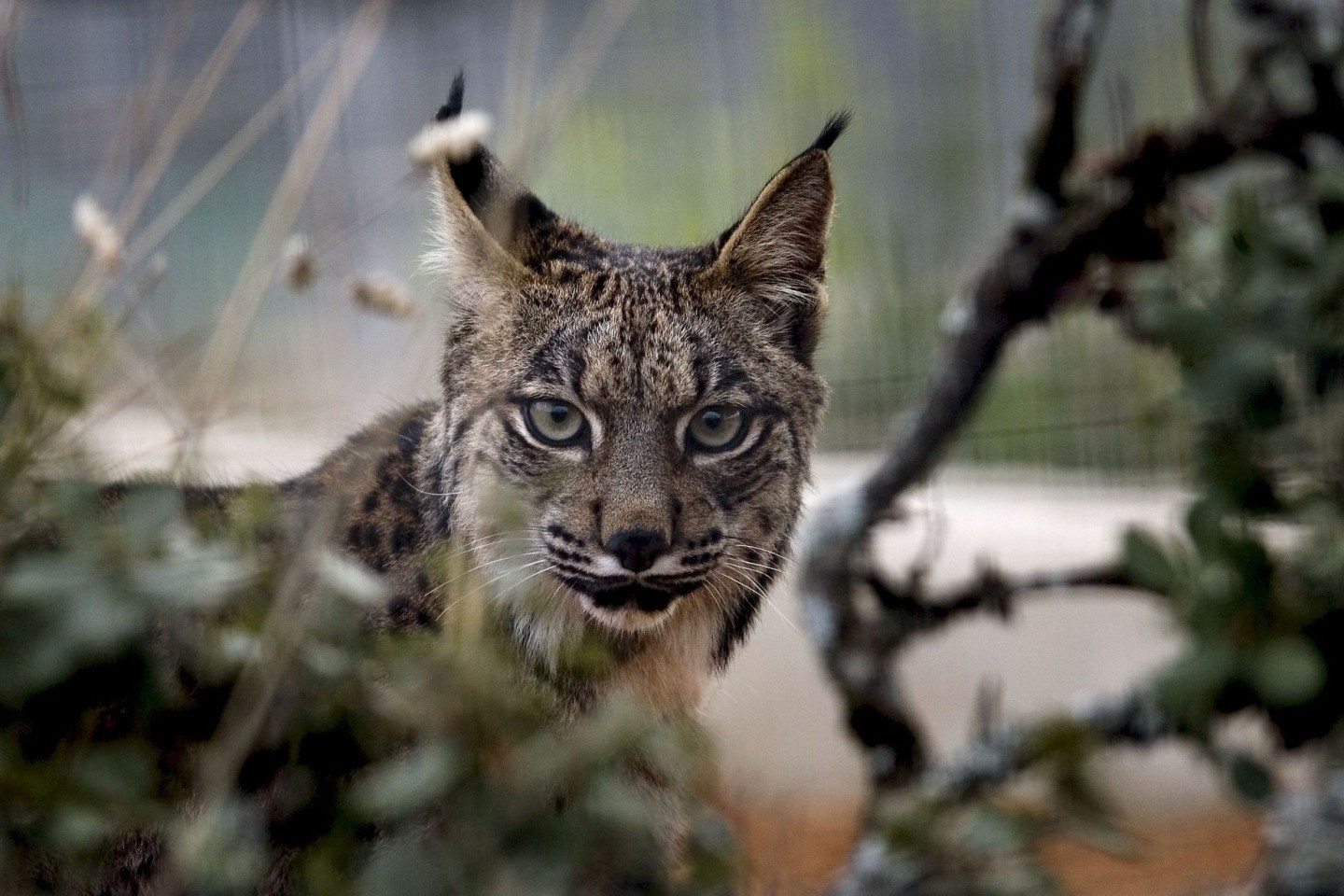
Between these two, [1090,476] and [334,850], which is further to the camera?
[1090,476]

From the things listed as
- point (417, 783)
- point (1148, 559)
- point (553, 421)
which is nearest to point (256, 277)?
point (553, 421)

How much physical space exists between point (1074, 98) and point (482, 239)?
156 centimetres

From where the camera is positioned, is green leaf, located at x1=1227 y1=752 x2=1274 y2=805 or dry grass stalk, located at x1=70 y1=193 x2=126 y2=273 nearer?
dry grass stalk, located at x1=70 y1=193 x2=126 y2=273

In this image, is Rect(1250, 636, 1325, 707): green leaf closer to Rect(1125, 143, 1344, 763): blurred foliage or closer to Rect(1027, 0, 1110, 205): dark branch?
Rect(1125, 143, 1344, 763): blurred foliage

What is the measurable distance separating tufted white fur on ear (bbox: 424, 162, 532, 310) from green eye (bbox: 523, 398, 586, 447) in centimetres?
22

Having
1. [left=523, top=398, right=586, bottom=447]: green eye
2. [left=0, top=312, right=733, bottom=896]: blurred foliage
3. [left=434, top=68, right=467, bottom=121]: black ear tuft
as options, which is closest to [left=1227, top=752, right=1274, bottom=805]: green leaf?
[left=523, top=398, right=586, bottom=447]: green eye

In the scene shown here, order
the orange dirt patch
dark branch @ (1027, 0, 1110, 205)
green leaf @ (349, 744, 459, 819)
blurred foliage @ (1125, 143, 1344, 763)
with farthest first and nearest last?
the orange dirt patch → dark branch @ (1027, 0, 1110, 205) → blurred foliage @ (1125, 143, 1344, 763) → green leaf @ (349, 744, 459, 819)

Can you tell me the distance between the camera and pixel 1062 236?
352 cm

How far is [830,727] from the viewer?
6109 mm

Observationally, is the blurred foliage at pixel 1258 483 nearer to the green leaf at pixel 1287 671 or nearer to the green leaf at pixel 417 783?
the green leaf at pixel 1287 671

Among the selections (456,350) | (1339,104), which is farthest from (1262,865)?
(456,350)

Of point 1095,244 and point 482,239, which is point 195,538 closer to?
point 482,239

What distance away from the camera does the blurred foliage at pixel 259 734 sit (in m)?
1.32

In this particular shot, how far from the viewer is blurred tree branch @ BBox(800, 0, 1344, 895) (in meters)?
3.40
